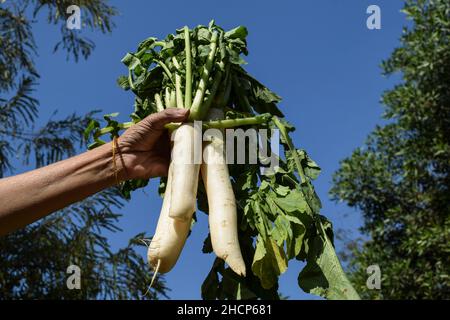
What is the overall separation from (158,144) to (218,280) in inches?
21.6

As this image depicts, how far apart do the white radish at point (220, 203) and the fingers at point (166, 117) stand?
0.35ft

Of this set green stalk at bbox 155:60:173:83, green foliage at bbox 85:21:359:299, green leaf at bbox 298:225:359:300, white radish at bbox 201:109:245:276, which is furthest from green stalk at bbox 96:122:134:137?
green leaf at bbox 298:225:359:300

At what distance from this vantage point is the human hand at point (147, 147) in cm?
198

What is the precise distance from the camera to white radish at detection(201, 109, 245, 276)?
1827 millimetres

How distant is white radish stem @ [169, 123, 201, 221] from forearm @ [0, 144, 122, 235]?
27 cm

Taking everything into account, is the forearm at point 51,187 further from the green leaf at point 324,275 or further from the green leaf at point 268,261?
the green leaf at point 324,275

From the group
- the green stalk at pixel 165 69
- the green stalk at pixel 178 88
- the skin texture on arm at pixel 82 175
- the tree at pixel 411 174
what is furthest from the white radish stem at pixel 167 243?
the tree at pixel 411 174

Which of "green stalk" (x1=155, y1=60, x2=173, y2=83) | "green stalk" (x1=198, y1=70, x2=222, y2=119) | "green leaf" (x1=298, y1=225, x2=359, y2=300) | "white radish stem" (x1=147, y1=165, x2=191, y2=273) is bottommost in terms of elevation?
"green leaf" (x1=298, y1=225, x2=359, y2=300)

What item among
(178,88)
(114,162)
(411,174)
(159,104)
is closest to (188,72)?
(178,88)

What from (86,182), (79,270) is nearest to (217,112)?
(86,182)

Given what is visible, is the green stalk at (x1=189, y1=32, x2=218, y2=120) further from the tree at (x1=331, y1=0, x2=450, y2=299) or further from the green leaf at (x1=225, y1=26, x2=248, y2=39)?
the tree at (x1=331, y1=0, x2=450, y2=299)

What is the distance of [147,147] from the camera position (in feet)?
6.86

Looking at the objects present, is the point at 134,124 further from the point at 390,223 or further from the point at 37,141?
the point at 390,223

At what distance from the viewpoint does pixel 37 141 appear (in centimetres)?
668
